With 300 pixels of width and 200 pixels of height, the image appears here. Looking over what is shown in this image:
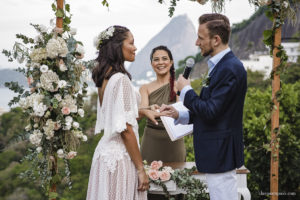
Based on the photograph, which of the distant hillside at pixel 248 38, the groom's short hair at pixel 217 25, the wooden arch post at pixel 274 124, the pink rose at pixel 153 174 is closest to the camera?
the groom's short hair at pixel 217 25

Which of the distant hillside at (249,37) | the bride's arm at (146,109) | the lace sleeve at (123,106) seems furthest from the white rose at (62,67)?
the distant hillside at (249,37)

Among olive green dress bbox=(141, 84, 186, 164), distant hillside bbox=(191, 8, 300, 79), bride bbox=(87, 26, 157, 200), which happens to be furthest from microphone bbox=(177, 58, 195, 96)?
distant hillside bbox=(191, 8, 300, 79)

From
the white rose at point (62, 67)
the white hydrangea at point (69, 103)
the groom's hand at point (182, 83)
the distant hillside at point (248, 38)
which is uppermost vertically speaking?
the distant hillside at point (248, 38)

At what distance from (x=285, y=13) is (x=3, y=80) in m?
2.57

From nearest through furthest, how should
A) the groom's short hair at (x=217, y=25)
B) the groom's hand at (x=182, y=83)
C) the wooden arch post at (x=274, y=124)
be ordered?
the groom's short hair at (x=217, y=25), the groom's hand at (x=182, y=83), the wooden arch post at (x=274, y=124)

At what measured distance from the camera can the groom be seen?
1939 millimetres

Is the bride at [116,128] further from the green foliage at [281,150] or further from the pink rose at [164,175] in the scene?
the green foliage at [281,150]

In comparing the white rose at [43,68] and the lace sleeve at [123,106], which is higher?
the white rose at [43,68]

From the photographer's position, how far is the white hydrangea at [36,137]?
2.38 meters

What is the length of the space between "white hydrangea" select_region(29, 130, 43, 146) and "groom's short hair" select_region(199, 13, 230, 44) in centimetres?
144

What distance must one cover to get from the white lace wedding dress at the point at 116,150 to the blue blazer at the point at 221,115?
Answer: 1.39 ft

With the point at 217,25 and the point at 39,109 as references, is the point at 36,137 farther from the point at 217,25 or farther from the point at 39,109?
the point at 217,25

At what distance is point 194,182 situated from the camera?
3.01 meters

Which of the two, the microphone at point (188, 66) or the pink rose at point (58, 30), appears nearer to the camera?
the microphone at point (188, 66)
